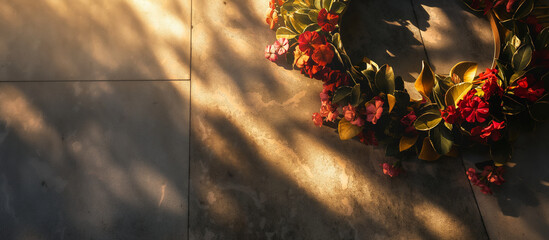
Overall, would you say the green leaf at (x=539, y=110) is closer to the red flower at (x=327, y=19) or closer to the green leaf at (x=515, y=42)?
the green leaf at (x=515, y=42)

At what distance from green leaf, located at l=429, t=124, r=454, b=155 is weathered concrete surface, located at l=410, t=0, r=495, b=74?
595 millimetres

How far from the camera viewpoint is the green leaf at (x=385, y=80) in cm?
197

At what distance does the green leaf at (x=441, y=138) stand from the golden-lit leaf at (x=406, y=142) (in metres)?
0.12

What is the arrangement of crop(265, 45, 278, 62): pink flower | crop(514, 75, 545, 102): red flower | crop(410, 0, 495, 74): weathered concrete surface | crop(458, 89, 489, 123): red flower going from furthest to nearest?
crop(410, 0, 495, 74): weathered concrete surface < crop(265, 45, 278, 62): pink flower < crop(514, 75, 545, 102): red flower < crop(458, 89, 489, 123): red flower

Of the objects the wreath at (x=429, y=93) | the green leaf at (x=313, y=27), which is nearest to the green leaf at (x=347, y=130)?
the wreath at (x=429, y=93)

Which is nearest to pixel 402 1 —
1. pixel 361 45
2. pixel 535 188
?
pixel 361 45

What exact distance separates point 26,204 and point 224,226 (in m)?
1.00

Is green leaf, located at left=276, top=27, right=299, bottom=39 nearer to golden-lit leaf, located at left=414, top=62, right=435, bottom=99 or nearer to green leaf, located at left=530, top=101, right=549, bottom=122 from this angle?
golden-lit leaf, located at left=414, top=62, right=435, bottom=99

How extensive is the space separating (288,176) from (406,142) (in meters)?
0.65

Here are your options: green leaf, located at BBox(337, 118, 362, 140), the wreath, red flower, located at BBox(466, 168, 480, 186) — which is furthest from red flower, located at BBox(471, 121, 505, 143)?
green leaf, located at BBox(337, 118, 362, 140)

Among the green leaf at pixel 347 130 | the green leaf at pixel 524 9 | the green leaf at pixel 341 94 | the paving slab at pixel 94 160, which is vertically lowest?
the paving slab at pixel 94 160

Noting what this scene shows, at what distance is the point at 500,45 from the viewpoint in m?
2.32

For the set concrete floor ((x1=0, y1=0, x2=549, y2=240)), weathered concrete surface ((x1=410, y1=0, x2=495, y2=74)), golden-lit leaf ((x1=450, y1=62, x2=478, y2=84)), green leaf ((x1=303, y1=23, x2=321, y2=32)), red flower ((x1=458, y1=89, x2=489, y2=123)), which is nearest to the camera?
red flower ((x1=458, y1=89, x2=489, y2=123))

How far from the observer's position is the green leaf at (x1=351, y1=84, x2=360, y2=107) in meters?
1.99
